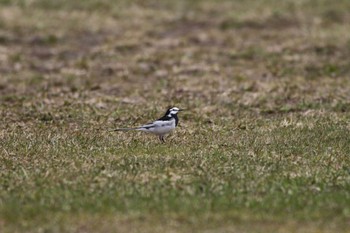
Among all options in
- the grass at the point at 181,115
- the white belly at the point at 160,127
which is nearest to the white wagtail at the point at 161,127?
the white belly at the point at 160,127

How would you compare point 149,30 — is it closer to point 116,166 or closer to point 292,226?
point 116,166

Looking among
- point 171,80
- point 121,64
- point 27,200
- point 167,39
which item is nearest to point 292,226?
point 27,200

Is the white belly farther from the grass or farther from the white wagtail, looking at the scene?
the grass

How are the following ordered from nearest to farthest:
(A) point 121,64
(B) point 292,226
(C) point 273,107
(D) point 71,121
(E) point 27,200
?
(B) point 292,226 < (E) point 27,200 < (D) point 71,121 < (C) point 273,107 < (A) point 121,64

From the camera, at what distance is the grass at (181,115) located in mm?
14969

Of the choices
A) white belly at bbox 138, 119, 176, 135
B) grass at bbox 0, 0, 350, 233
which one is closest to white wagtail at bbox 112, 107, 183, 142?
white belly at bbox 138, 119, 176, 135

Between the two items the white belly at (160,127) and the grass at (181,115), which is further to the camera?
the white belly at (160,127)

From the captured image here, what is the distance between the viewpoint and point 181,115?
25812 millimetres

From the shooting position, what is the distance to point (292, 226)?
14141 millimetres

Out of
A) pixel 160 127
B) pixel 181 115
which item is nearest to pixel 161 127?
pixel 160 127

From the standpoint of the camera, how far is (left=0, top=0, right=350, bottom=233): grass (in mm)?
14969

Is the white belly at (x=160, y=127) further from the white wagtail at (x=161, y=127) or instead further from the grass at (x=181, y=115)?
the grass at (x=181, y=115)

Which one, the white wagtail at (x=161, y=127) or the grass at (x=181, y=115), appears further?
the white wagtail at (x=161, y=127)

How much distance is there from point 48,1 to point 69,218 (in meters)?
34.3
